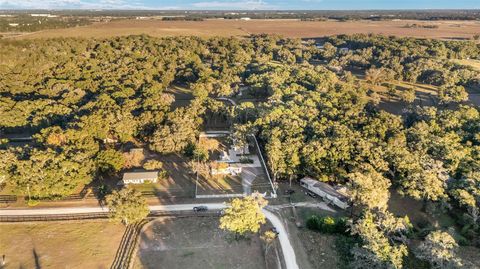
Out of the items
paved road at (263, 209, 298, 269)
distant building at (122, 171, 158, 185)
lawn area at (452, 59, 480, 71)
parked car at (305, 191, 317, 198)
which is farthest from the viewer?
lawn area at (452, 59, 480, 71)

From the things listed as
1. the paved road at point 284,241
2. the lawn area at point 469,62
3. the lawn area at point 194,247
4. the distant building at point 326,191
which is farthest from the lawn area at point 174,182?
the lawn area at point 469,62

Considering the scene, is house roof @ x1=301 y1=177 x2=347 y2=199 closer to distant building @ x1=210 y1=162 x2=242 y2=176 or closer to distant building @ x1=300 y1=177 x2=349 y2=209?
distant building @ x1=300 y1=177 x2=349 y2=209

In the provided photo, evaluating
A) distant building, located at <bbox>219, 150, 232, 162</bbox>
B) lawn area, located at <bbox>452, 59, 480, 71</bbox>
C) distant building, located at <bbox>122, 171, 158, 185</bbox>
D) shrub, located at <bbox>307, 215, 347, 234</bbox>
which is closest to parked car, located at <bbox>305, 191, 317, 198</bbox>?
shrub, located at <bbox>307, 215, 347, 234</bbox>

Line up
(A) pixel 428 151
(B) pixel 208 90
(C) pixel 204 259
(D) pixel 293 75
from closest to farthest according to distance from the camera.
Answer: (C) pixel 204 259 < (A) pixel 428 151 < (B) pixel 208 90 < (D) pixel 293 75

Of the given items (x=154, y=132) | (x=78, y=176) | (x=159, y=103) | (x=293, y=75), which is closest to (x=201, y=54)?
(x=293, y=75)

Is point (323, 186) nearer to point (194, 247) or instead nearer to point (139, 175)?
point (194, 247)

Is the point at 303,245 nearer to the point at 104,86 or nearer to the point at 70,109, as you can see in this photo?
the point at 70,109

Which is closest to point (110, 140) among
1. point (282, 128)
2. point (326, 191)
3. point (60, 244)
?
point (60, 244)
